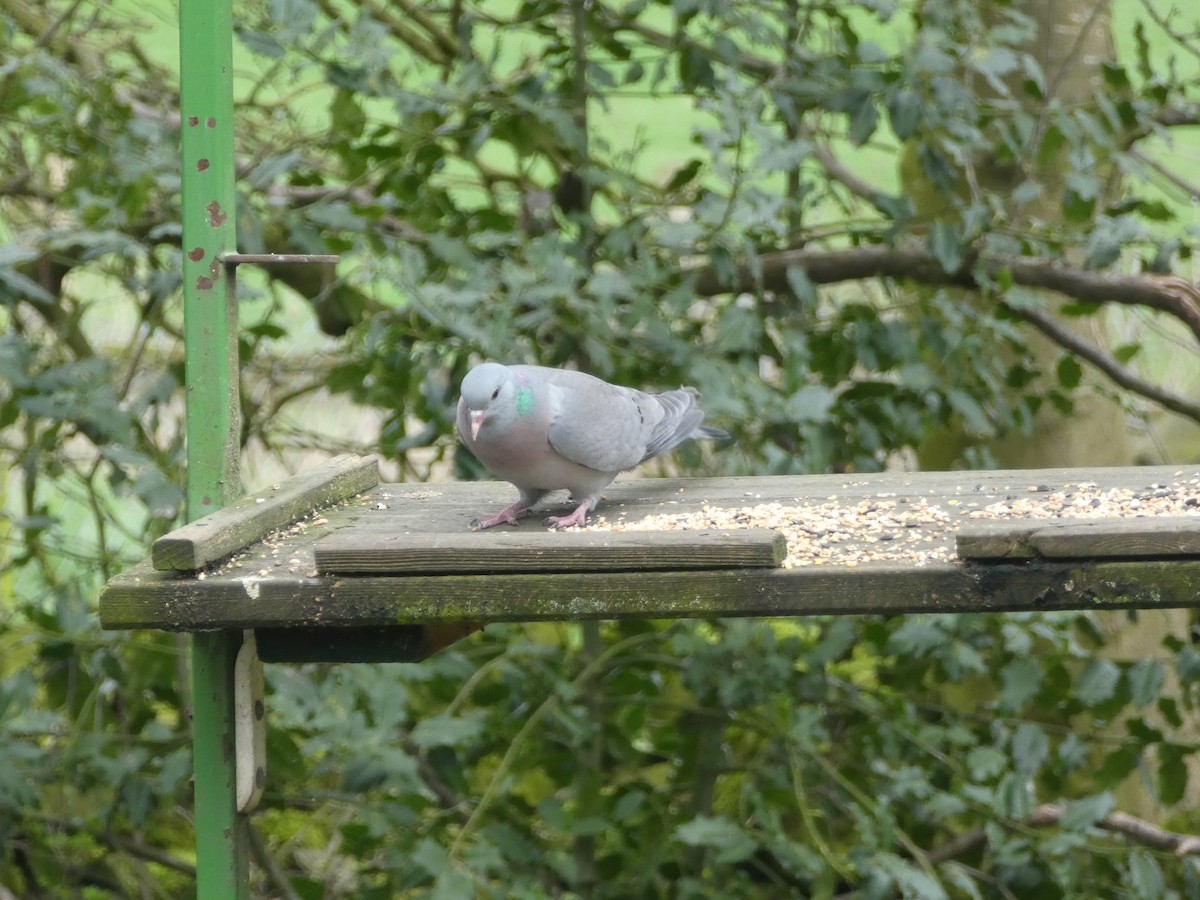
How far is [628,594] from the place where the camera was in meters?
1.99

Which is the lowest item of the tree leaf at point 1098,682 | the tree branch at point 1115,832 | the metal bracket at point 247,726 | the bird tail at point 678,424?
the tree branch at point 1115,832

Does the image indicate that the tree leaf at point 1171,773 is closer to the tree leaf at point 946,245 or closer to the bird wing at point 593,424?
the tree leaf at point 946,245

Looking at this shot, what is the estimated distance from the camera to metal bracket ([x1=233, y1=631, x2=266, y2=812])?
227 centimetres

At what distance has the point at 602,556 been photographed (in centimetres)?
199

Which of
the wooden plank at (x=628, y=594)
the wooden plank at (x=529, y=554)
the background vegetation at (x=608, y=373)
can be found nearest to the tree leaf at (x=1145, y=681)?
the background vegetation at (x=608, y=373)

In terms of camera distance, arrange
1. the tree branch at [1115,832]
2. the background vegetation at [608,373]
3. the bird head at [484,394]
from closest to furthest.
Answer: the bird head at [484,394] → the background vegetation at [608,373] → the tree branch at [1115,832]

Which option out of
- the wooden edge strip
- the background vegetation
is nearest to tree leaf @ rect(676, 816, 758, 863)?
the background vegetation

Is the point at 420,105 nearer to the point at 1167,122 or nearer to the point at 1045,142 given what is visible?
the point at 1045,142

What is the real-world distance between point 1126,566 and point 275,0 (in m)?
2.02

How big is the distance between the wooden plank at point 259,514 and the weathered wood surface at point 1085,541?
3.43ft

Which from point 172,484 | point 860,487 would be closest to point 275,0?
point 172,484

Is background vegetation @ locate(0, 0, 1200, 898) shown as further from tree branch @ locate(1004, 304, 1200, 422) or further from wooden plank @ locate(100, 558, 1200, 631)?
wooden plank @ locate(100, 558, 1200, 631)

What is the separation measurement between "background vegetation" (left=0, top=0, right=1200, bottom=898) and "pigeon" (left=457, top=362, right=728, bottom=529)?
0.43 m

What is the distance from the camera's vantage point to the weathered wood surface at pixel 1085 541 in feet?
6.22
